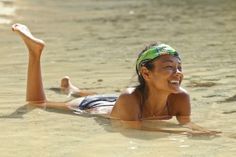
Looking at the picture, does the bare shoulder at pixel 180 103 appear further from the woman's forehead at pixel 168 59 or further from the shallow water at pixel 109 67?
the woman's forehead at pixel 168 59

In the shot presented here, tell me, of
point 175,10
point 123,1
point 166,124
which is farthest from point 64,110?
point 123,1

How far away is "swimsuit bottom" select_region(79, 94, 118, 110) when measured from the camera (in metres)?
6.25

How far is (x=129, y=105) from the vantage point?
5578 mm

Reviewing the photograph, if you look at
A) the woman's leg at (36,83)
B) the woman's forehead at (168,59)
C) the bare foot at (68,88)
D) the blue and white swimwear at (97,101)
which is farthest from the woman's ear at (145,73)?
the bare foot at (68,88)

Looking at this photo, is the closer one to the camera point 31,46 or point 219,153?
point 219,153

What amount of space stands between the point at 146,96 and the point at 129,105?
8.1 inches

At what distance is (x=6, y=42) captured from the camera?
35.9 feet

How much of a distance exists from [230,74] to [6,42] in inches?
172

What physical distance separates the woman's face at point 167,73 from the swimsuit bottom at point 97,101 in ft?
2.87

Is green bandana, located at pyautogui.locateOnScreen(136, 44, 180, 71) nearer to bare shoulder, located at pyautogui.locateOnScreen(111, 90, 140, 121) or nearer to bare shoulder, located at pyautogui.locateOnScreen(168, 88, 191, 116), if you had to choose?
bare shoulder, located at pyautogui.locateOnScreen(111, 90, 140, 121)

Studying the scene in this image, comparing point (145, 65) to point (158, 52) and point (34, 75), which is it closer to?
point (158, 52)

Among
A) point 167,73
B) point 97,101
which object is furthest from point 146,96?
point 97,101

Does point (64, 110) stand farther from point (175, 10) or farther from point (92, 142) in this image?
point (175, 10)

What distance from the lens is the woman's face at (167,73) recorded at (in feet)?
17.5
